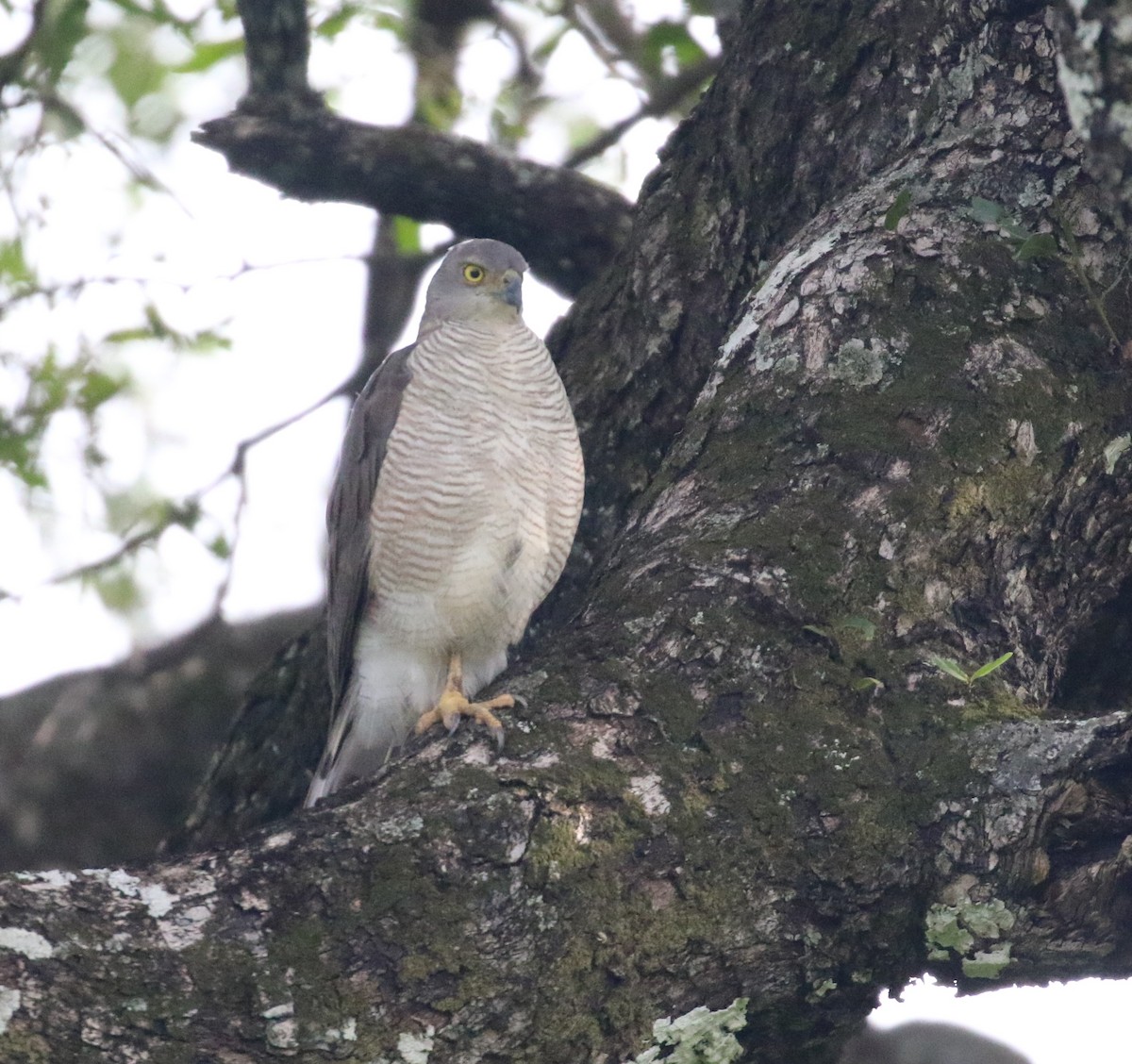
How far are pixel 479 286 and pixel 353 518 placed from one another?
0.94m

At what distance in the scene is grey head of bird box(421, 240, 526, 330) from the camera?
4.70 m

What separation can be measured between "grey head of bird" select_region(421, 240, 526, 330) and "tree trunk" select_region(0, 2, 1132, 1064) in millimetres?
678

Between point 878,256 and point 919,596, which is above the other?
point 878,256

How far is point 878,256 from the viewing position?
3.50 meters

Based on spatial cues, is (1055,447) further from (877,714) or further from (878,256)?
(877,714)

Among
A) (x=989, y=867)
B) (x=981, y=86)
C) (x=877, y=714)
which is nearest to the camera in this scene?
(x=989, y=867)

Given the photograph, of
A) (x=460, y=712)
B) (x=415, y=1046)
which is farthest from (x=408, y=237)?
(x=415, y=1046)

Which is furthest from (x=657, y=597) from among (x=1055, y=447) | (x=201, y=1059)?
(x=201, y=1059)

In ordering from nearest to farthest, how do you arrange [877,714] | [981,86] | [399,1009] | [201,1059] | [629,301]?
1. [201,1059]
2. [399,1009]
3. [877,714]
4. [981,86]
5. [629,301]

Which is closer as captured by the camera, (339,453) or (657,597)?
(657,597)

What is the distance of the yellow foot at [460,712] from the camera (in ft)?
8.67

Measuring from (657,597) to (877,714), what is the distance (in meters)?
0.49

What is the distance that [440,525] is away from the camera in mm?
4121

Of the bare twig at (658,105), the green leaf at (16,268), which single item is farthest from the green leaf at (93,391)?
the bare twig at (658,105)
